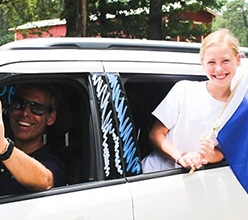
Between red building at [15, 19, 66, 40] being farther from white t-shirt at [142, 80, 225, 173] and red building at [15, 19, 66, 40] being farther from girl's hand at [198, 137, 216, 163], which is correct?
girl's hand at [198, 137, 216, 163]

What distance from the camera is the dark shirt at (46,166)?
2.45 m

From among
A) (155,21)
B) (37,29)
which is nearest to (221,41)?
(155,21)

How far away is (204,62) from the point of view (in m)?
2.77

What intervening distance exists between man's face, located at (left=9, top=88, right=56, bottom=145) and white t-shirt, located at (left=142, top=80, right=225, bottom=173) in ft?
1.96

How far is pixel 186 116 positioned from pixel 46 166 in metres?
0.81

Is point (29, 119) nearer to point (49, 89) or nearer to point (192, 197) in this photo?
point (49, 89)

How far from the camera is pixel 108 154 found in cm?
241

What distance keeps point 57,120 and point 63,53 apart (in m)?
0.64

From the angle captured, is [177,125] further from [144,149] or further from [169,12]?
[169,12]

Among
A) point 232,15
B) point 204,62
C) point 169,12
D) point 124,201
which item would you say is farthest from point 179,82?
point 232,15

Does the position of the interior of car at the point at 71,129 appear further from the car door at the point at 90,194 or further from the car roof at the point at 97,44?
the car roof at the point at 97,44

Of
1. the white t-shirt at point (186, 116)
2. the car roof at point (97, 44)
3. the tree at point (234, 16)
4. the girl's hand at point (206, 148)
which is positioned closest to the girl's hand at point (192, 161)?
the girl's hand at point (206, 148)

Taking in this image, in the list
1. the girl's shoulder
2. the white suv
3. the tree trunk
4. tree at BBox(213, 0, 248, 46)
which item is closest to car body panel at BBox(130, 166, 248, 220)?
the white suv

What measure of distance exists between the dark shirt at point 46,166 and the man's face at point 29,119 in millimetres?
95
